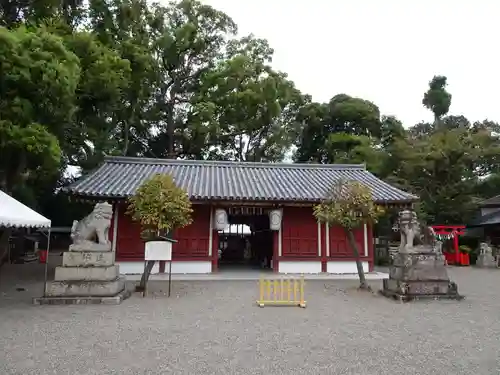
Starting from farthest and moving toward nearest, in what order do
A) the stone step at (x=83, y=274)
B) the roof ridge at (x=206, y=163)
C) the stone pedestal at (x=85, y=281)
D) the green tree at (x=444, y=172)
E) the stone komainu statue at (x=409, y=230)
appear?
the green tree at (x=444, y=172) < the roof ridge at (x=206, y=163) < the stone komainu statue at (x=409, y=230) < the stone step at (x=83, y=274) < the stone pedestal at (x=85, y=281)

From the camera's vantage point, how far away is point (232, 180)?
15.9m

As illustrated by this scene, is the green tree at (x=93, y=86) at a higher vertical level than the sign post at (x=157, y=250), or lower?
higher

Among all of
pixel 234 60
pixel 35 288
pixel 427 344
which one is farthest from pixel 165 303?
pixel 234 60

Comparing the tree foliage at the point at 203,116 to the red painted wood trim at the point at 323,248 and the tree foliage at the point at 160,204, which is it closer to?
the tree foliage at the point at 160,204

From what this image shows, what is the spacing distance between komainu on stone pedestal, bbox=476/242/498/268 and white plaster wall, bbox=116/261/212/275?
14774mm

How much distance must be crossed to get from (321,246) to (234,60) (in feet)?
49.0

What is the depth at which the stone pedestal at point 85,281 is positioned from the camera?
8031mm

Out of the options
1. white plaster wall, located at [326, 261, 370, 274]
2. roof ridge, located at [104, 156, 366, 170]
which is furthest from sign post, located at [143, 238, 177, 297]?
roof ridge, located at [104, 156, 366, 170]

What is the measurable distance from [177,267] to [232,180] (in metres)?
4.53

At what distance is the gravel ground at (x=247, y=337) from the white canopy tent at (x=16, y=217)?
1.70 meters

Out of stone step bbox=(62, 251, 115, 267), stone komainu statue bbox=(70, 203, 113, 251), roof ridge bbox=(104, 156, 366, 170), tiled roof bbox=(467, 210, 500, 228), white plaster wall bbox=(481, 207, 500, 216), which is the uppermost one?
roof ridge bbox=(104, 156, 366, 170)

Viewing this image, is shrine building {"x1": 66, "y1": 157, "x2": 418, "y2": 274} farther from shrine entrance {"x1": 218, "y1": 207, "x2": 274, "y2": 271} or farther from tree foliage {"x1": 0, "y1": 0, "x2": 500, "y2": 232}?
tree foliage {"x1": 0, "y1": 0, "x2": 500, "y2": 232}

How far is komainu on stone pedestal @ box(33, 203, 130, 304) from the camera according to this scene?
809cm

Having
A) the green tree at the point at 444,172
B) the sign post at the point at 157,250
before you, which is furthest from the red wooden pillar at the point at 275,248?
the green tree at the point at 444,172
